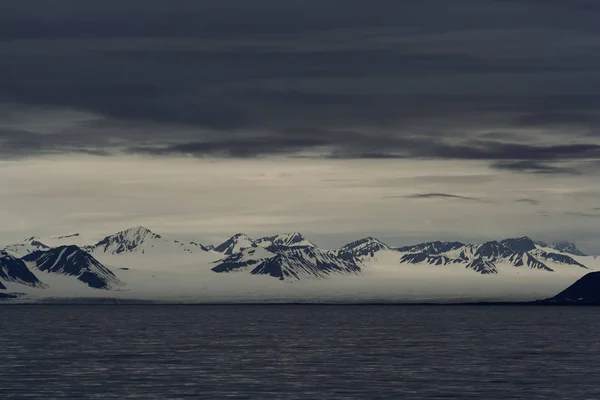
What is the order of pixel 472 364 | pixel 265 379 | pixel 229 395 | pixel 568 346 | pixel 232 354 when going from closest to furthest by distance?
1. pixel 229 395
2. pixel 265 379
3. pixel 472 364
4. pixel 232 354
5. pixel 568 346

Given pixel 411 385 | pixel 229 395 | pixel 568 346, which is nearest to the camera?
pixel 229 395

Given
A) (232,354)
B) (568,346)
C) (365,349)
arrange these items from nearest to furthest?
(232,354)
(365,349)
(568,346)

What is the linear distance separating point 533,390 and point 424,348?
233ft

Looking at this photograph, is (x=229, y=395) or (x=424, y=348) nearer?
(x=229, y=395)

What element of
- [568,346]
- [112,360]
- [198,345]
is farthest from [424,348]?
[112,360]

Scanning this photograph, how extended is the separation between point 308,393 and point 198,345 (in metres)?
86.7

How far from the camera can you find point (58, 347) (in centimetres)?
18750

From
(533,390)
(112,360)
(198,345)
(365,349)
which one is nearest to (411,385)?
(533,390)

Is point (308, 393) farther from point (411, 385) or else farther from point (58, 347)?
point (58, 347)

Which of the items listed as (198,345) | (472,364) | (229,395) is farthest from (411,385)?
(198,345)

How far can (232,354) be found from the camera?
168 meters

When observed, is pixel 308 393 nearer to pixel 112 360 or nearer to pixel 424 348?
pixel 112 360

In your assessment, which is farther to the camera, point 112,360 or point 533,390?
point 112,360

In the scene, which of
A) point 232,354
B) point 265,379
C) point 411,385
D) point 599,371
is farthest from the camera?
point 232,354
